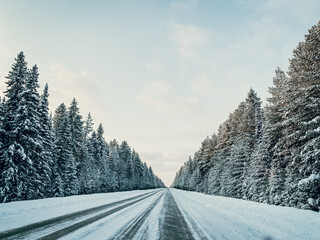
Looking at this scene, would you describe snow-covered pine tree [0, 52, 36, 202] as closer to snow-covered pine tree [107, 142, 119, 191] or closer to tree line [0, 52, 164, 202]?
tree line [0, 52, 164, 202]

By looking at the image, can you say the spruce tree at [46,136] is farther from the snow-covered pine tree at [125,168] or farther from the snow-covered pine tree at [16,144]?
the snow-covered pine tree at [125,168]

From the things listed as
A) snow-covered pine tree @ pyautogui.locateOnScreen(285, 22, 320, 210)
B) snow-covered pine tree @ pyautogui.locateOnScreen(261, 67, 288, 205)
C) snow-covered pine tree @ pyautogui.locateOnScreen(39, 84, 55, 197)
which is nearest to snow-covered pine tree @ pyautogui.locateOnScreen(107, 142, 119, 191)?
snow-covered pine tree @ pyautogui.locateOnScreen(39, 84, 55, 197)

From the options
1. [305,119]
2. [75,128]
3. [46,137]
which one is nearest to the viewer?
[305,119]

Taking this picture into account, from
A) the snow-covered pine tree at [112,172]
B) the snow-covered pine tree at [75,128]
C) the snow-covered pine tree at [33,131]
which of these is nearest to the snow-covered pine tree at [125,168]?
the snow-covered pine tree at [112,172]

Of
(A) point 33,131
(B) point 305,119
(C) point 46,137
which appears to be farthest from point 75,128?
(B) point 305,119

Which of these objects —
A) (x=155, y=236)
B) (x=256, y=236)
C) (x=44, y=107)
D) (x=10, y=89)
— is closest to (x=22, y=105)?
(x=10, y=89)

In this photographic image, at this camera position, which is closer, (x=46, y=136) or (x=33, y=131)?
(x=33, y=131)

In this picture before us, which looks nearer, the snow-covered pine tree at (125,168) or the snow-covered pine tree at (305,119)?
the snow-covered pine tree at (305,119)

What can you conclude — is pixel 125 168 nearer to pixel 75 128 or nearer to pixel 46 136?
pixel 75 128

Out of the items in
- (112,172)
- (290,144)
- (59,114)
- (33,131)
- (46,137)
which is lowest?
(112,172)

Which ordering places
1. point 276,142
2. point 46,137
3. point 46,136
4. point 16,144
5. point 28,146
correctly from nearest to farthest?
1. point 16,144
2. point 28,146
3. point 276,142
4. point 46,136
5. point 46,137

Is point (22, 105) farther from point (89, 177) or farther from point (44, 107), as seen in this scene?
point (89, 177)

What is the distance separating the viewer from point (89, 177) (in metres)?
37.5

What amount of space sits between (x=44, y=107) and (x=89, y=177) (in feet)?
54.3
